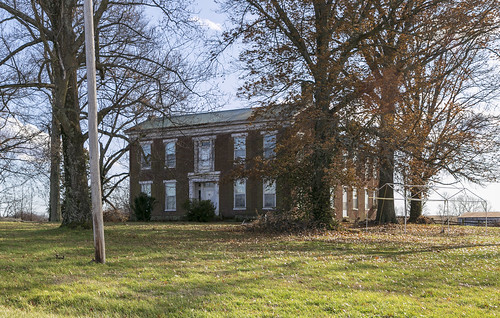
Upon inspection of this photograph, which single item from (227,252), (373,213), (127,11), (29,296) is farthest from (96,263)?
(373,213)

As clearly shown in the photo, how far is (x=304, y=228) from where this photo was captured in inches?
775

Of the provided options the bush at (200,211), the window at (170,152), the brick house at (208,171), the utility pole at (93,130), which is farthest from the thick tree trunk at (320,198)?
the window at (170,152)

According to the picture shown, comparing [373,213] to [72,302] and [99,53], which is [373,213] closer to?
[99,53]

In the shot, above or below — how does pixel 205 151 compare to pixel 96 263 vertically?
above

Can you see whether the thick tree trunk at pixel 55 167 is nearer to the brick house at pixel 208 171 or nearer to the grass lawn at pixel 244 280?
the brick house at pixel 208 171

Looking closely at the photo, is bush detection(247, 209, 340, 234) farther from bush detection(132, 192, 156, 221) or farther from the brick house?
bush detection(132, 192, 156, 221)

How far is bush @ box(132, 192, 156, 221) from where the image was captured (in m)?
35.4

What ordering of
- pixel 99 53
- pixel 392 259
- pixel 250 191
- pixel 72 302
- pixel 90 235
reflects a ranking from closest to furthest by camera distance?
1. pixel 72 302
2. pixel 392 259
3. pixel 90 235
4. pixel 99 53
5. pixel 250 191

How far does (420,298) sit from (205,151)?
97.0 feet

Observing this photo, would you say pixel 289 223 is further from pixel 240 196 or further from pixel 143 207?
pixel 143 207

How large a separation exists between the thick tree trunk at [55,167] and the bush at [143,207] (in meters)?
6.11

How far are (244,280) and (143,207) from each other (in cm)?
2730

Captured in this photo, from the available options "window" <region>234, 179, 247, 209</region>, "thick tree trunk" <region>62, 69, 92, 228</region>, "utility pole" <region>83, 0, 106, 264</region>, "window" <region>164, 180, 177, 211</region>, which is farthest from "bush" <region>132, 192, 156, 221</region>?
"utility pole" <region>83, 0, 106, 264</region>

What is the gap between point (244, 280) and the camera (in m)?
9.20
